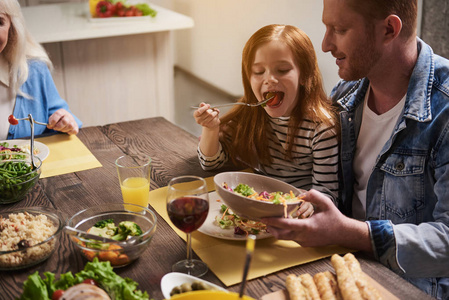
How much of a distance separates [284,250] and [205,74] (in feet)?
15.6

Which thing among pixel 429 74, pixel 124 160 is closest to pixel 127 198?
pixel 124 160

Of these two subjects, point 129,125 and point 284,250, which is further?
point 129,125

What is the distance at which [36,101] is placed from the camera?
2248 millimetres

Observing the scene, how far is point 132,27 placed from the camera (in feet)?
11.8

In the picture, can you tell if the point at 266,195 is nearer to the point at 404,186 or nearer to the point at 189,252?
the point at 189,252

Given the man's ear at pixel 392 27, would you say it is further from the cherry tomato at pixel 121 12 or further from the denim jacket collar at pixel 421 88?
the cherry tomato at pixel 121 12

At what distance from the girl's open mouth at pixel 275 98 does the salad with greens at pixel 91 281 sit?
84cm

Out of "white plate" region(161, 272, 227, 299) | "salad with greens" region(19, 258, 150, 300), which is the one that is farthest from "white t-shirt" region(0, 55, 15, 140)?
"white plate" region(161, 272, 227, 299)

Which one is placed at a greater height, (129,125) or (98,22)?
(98,22)

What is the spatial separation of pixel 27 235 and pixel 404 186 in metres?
1.07

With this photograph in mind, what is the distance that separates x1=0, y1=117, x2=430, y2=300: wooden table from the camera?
1111mm

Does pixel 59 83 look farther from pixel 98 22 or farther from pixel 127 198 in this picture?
pixel 127 198

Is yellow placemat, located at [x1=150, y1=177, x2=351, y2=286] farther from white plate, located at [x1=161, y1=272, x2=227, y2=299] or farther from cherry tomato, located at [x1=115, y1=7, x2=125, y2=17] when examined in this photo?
cherry tomato, located at [x1=115, y1=7, x2=125, y2=17]

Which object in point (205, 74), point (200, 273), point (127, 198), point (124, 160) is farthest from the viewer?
point (205, 74)
